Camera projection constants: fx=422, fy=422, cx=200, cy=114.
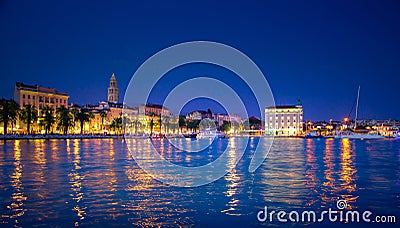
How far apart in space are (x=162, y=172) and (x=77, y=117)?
103 meters

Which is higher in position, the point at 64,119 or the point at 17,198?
the point at 64,119

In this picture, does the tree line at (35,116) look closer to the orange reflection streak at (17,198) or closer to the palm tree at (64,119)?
the palm tree at (64,119)

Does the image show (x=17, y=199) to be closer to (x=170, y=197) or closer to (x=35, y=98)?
(x=170, y=197)

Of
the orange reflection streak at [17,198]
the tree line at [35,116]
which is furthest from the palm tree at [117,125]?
the orange reflection streak at [17,198]

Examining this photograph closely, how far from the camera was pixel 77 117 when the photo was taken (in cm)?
12406

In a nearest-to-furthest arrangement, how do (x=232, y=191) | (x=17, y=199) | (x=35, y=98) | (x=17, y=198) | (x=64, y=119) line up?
(x=17, y=199) < (x=17, y=198) < (x=232, y=191) < (x=64, y=119) < (x=35, y=98)

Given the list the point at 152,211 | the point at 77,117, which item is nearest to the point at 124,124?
the point at 77,117

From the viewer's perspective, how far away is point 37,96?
130 meters

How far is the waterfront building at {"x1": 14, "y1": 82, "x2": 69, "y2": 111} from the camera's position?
→ 12408cm

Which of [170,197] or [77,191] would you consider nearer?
[170,197]
